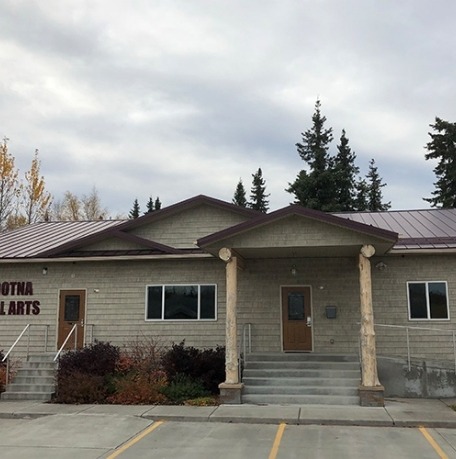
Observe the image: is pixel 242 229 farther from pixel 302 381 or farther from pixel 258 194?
pixel 258 194

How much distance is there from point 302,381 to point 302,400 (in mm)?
783

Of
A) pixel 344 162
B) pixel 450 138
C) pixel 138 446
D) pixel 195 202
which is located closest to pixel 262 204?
pixel 344 162

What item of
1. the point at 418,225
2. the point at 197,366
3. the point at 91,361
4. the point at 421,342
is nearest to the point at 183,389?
the point at 197,366

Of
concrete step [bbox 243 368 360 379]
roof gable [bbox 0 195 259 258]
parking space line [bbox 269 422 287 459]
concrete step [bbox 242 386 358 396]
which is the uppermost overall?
roof gable [bbox 0 195 259 258]

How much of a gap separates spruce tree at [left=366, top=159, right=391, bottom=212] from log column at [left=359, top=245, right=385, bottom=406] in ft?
107

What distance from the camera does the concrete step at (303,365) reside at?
1324 centimetres

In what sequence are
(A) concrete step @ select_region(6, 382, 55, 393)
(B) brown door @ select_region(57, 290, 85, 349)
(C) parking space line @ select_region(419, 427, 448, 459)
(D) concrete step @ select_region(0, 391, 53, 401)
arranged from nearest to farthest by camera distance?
(C) parking space line @ select_region(419, 427, 448, 459) → (D) concrete step @ select_region(0, 391, 53, 401) → (A) concrete step @ select_region(6, 382, 55, 393) → (B) brown door @ select_region(57, 290, 85, 349)

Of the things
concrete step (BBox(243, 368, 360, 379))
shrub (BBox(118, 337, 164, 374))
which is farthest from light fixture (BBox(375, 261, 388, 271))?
shrub (BBox(118, 337, 164, 374))

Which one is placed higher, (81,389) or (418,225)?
(418,225)

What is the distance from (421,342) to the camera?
46.8 feet

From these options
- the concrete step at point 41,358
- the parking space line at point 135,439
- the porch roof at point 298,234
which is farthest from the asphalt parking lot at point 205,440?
the porch roof at point 298,234

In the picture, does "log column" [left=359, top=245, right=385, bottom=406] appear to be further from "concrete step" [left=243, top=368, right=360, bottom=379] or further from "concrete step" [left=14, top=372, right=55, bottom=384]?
"concrete step" [left=14, top=372, right=55, bottom=384]

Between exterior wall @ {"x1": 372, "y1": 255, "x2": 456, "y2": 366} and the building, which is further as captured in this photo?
exterior wall @ {"x1": 372, "y1": 255, "x2": 456, "y2": 366}

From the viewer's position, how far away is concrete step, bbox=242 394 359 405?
39.2 ft
